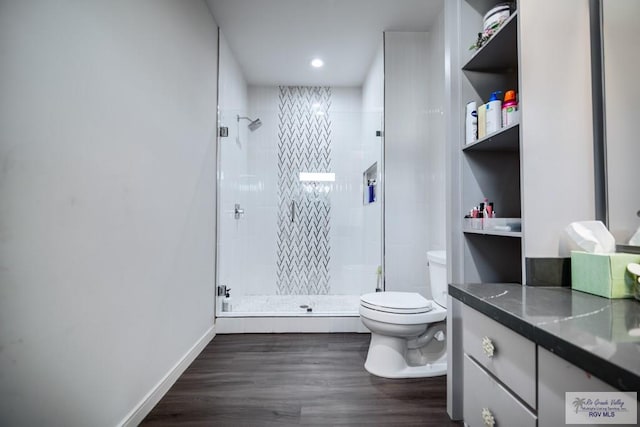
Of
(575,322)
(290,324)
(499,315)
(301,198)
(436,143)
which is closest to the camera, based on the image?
(575,322)

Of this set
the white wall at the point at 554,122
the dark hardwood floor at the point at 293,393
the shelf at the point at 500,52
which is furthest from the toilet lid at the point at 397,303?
the shelf at the point at 500,52

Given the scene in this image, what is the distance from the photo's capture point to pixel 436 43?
254 centimetres

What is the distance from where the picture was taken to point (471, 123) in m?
1.45

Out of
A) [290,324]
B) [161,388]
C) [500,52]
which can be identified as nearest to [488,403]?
[500,52]

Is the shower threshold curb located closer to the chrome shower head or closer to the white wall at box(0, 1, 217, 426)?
the white wall at box(0, 1, 217, 426)

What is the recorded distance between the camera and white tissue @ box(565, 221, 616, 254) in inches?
39.8

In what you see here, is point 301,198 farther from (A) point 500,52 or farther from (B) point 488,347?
(B) point 488,347

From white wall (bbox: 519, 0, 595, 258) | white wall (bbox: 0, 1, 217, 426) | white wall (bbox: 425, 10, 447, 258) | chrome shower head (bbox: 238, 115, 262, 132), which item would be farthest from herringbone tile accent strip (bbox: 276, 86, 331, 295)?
white wall (bbox: 519, 0, 595, 258)

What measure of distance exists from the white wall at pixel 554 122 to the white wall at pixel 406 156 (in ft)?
5.24

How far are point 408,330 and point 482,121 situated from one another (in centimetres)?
119

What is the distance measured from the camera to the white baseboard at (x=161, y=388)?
4.65ft

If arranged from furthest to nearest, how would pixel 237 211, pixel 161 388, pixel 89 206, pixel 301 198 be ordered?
1. pixel 301 198
2. pixel 237 211
3. pixel 161 388
4. pixel 89 206

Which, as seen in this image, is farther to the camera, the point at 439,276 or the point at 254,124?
the point at 254,124

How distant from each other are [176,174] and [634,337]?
6.47 feet
